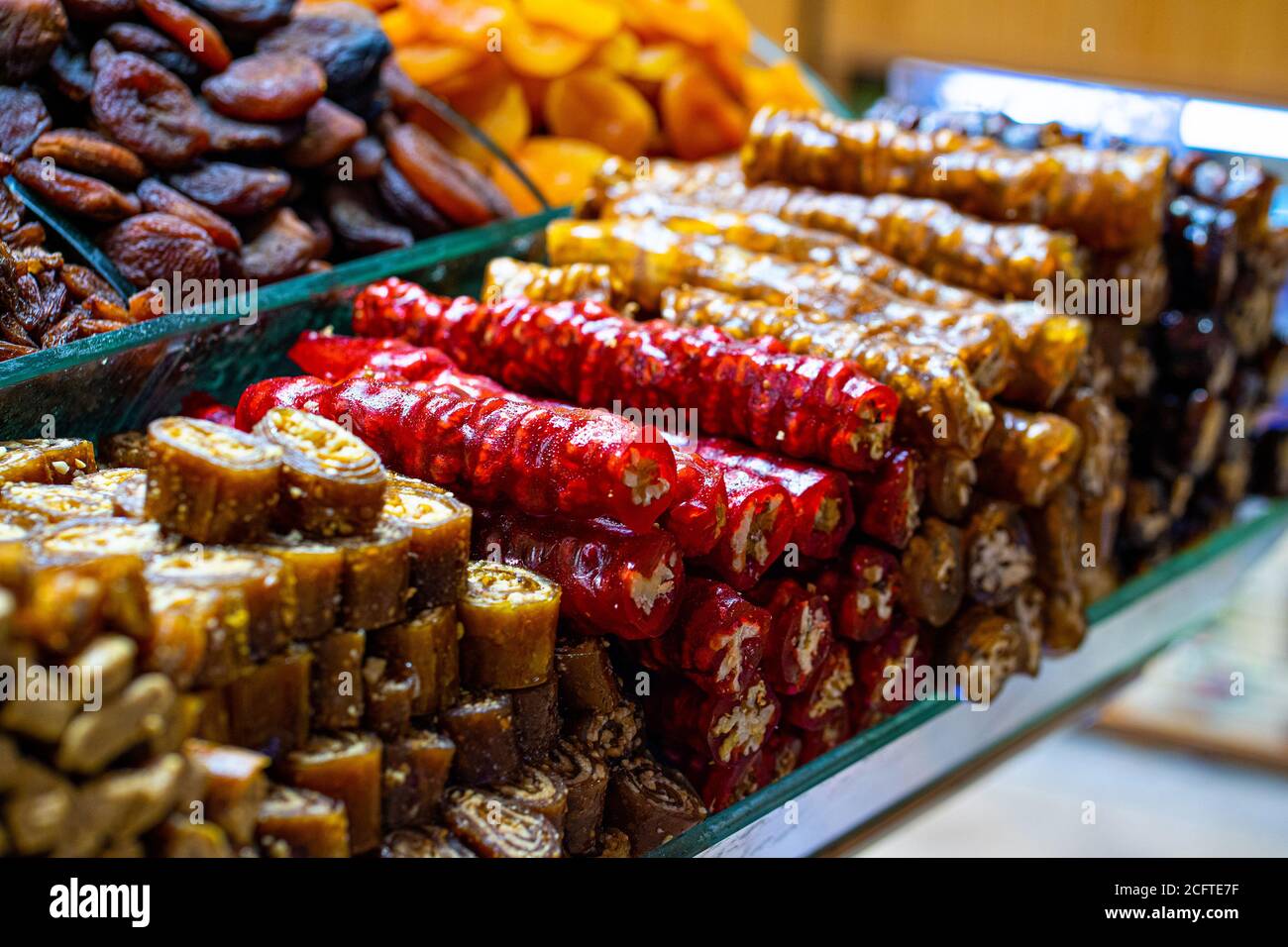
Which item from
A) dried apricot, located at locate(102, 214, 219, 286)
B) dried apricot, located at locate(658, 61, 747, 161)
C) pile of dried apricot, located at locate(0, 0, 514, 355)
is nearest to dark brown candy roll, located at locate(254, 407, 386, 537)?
pile of dried apricot, located at locate(0, 0, 514, 355)

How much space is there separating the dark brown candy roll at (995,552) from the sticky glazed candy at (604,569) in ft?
1.94

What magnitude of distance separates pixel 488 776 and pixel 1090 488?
1.14m

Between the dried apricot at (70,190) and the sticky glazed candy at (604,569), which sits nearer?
the sticky glazed candy at (604,569)

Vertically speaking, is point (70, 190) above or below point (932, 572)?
above

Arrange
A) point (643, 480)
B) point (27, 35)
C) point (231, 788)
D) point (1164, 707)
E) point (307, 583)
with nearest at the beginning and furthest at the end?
1. point (231, 788)
2. point (307, 583)
3. point (643, 480)
4. point (27, 35)
5. point (1164, 707)

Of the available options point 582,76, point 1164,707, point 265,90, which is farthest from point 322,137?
point 1164,707

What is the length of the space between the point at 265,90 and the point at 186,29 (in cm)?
15

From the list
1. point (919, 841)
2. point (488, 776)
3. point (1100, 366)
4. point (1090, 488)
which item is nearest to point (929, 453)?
point (1090, 488)

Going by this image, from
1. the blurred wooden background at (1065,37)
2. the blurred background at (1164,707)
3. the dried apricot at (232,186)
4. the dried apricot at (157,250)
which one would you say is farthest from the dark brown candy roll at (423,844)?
the blurred wooden background at (1065,37)

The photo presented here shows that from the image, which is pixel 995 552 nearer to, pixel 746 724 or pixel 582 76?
pixel 746 724

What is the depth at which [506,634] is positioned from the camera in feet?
4.09

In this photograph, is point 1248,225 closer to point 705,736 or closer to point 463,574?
point 705,736

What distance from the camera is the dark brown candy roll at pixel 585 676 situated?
138cm

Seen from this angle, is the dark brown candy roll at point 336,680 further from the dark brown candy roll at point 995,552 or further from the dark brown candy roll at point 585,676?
the dark brown candy roll at point 995,552
